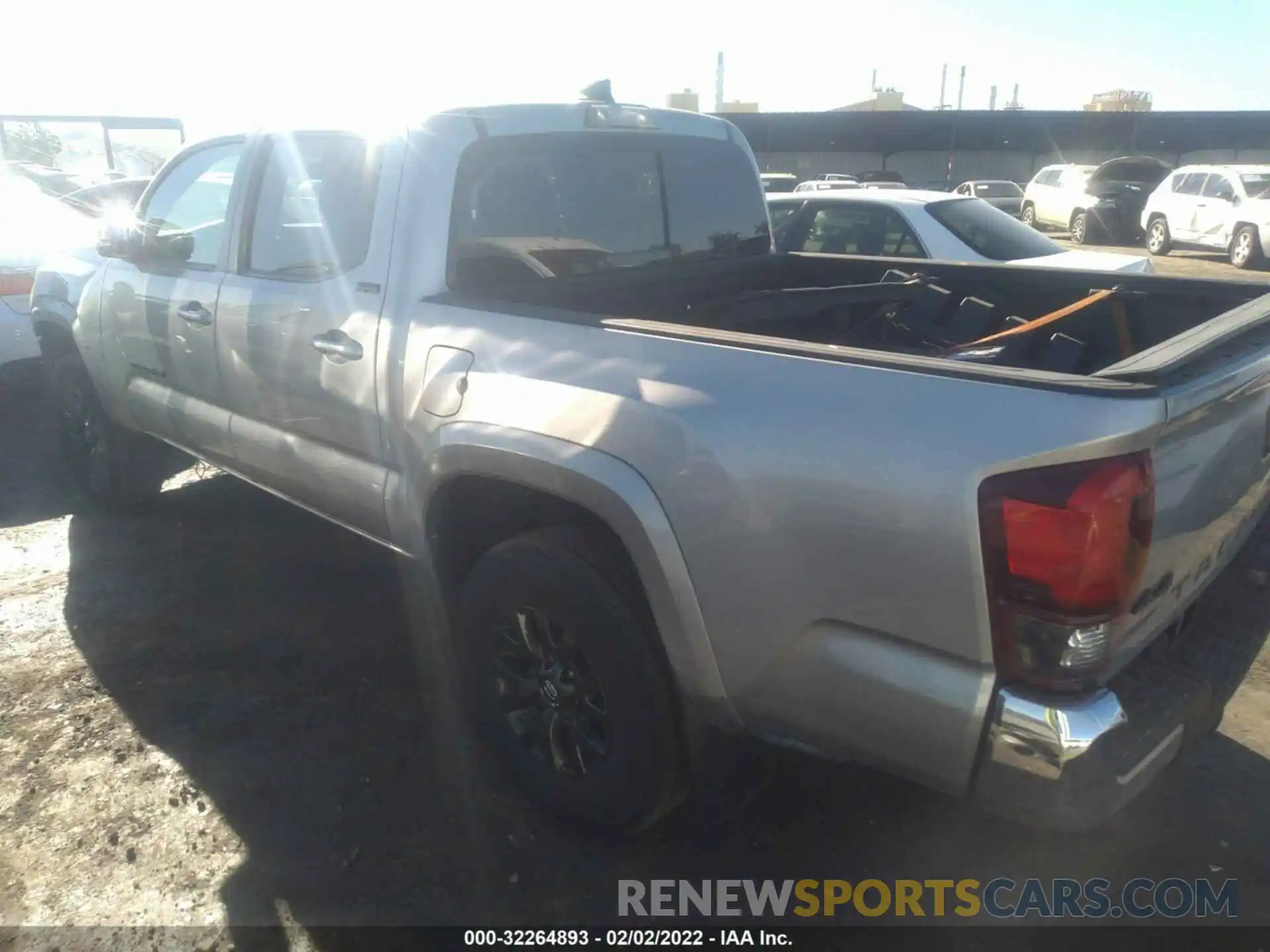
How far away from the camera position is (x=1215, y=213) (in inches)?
699

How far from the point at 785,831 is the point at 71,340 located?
176 inches

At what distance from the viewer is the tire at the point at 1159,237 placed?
19188mm

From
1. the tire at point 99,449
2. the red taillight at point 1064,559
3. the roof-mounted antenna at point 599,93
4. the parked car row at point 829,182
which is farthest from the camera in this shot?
the parked car row at point 829,182

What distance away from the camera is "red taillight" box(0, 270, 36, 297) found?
7051 millimetres

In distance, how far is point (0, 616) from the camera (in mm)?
4273

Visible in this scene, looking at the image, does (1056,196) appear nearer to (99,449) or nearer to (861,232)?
(861,232)

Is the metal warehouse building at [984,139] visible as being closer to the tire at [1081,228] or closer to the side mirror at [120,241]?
the tire at [1081,228]

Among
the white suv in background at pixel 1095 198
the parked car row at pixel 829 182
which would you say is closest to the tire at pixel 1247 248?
the white suv in background at pixel 1095 198

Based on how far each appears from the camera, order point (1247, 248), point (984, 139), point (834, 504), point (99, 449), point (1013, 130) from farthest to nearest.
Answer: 1. point (984, 139)
2. point (1013, 130)
3. point (1247, 248)
4. point (99, 449)
5. point (834, 504)

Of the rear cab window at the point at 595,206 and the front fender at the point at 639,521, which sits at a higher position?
the rear cab window at the point at 595,206

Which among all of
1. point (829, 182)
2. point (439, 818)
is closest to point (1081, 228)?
point (829, 182)

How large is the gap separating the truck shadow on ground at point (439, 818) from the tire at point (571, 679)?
203 millimetres

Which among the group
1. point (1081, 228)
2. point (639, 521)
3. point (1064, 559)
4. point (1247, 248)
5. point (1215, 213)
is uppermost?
point (1064, 559)

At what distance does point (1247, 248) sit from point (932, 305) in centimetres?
1640
